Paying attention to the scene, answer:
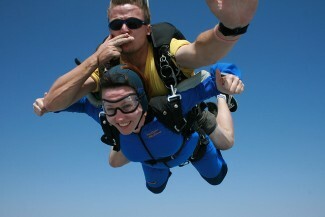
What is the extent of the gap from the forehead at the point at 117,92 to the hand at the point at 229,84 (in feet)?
2.94

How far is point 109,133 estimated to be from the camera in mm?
4652

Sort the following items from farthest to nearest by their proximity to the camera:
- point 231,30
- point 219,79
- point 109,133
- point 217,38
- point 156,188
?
point 156,188, point 109,133, point 219,79, point 217,38, point 231,30

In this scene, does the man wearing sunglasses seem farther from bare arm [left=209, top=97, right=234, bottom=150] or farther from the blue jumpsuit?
bare arm [left=209, top=97, right=234, bottom=150]

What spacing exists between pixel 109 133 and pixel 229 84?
64.9 inches

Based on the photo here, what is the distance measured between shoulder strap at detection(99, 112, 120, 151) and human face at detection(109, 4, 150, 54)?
33.9 inches

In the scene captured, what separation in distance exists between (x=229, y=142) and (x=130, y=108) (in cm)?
229

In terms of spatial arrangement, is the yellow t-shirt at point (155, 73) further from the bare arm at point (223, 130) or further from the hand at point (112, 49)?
the bare arm at point (223, 130)

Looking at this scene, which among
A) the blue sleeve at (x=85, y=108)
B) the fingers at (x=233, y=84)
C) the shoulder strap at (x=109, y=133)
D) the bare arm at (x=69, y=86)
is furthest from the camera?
the blue sleeve at (x=85, y=108)

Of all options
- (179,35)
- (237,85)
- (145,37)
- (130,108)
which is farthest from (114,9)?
(237,85)

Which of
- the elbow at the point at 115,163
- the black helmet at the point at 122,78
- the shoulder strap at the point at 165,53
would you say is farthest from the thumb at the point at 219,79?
the elbow at the point at 115,163

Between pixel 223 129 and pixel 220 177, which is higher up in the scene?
pixel 223 129

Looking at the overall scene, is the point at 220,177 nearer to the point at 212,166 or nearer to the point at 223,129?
the point at 212,166

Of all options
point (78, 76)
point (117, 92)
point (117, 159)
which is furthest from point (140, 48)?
point (117, 159)

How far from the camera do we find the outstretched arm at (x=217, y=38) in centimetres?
300
